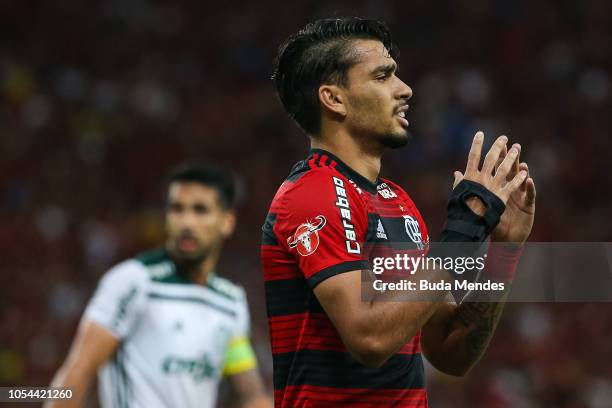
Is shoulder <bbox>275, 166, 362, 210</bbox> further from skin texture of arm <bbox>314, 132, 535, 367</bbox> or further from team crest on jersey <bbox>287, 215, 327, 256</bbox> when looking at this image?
skin texture of arm <bbox>314, 132, 535, 367</bbox>

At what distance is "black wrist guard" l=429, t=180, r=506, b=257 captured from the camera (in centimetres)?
292

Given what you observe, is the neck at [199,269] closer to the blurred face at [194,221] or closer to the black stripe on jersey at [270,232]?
the blurred face at [194,221]

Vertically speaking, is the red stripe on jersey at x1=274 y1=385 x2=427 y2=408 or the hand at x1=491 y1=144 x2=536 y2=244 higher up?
the hand at x1=491 y1=144 x2=536 y2=244

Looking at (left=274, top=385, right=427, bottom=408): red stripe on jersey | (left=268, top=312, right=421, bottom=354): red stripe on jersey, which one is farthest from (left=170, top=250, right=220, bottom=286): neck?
(left=274, top=385, right=427, bottom=408): red stripe on jersey

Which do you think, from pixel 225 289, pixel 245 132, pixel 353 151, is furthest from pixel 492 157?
pixel 245 132

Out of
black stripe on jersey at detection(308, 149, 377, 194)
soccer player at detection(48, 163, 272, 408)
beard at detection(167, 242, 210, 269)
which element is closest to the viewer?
black stripe on jersey at detection(308, 149, 377, 194)

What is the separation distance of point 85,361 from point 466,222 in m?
2.56

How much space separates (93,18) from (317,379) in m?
12.4

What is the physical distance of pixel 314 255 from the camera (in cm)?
295

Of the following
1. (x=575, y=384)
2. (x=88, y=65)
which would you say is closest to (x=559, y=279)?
(x=575, y=384)

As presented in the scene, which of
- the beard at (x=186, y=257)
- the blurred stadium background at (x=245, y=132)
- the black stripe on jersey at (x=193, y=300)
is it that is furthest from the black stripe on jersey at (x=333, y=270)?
the blurred stadium background at (x=245, y=132)

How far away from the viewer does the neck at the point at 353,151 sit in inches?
131

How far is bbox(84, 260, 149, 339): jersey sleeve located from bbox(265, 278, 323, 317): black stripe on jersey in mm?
2084

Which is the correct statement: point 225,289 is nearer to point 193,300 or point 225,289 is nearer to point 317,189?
point 193,300
